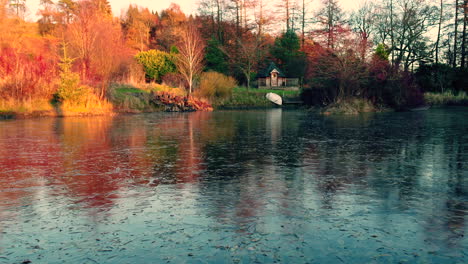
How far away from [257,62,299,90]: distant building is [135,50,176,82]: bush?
13990 millimetres

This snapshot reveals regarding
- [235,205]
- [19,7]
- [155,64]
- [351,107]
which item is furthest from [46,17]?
[235,205]

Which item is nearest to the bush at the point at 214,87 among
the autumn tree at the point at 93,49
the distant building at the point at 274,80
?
the autumn tree at the point at 93,49

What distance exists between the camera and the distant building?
188 ft

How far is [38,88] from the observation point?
99.3 feet

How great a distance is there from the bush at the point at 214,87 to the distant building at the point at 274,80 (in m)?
13.7

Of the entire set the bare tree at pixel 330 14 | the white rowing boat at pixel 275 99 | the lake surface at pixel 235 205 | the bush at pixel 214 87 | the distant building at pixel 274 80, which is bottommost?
the lake surface at pixel 235 205

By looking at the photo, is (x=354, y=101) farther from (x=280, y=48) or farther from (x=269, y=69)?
(x=280, y=48)

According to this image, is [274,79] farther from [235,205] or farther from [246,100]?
[235,205]

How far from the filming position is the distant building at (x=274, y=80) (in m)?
57.3

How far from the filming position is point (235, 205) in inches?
252

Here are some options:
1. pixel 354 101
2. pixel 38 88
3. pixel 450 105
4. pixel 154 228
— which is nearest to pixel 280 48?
pixel 450 105

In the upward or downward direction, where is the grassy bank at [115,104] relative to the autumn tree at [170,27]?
downward

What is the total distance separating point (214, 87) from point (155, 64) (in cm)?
977

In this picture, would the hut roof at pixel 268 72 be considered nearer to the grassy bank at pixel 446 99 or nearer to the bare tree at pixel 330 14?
the bare tree at pixel 330 14
